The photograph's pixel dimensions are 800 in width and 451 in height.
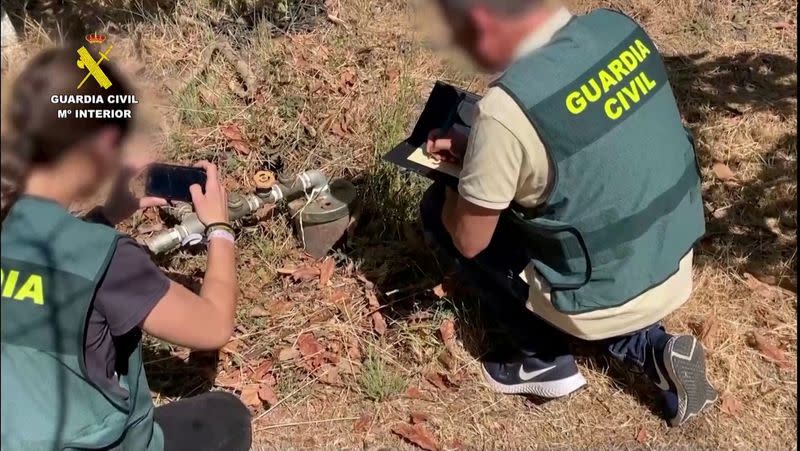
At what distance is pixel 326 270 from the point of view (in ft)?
11.2

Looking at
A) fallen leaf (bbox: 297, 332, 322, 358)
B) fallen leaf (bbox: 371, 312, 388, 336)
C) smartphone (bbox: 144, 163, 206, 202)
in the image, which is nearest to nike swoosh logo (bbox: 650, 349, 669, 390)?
fallen leaf (bbox: 371, 312, 388, 336)

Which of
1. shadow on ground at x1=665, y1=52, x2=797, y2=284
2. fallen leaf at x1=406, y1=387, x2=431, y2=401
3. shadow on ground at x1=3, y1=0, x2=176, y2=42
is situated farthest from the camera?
shadow on ground at x1=665, y1=52, x2=797, y2=284

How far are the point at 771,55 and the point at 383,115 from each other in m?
2.77

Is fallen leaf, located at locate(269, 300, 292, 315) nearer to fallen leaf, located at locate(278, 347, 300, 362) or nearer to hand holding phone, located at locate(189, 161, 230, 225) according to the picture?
fallen leaf, located at locate(278, 347, 300, 362)

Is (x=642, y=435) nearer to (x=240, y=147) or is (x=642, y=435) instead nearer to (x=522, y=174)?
(x=522, y=174)

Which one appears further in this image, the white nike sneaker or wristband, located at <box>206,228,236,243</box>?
the white nike sneaker

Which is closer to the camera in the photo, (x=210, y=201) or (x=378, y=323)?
Result: (x=210, y=201)

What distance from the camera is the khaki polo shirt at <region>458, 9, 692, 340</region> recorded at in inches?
83.4

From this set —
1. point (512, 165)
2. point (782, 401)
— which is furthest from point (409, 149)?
point (782, 401)

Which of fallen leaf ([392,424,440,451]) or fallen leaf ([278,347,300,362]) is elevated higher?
fallen leaf ([278,347,300,362])

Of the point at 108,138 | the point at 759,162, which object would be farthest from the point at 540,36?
the point at 759,162

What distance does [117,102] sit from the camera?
132 centimetres

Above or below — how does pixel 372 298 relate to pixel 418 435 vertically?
above

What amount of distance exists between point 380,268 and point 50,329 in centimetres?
202
